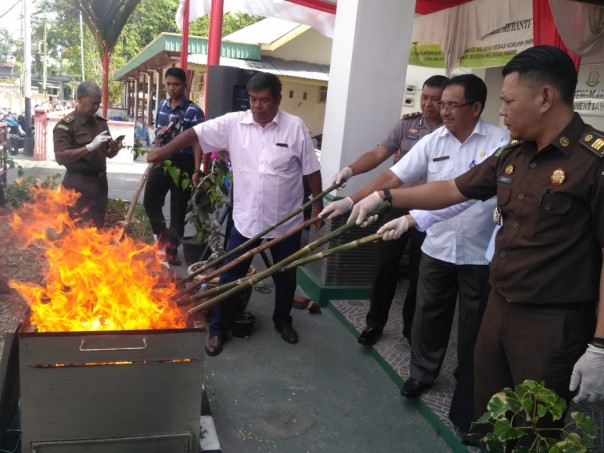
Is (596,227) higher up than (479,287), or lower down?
higher up

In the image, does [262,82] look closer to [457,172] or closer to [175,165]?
[457,172]

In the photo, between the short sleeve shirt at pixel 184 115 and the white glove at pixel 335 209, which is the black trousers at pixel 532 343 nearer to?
the white glove at pixel 335 209

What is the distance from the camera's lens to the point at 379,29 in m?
4.98

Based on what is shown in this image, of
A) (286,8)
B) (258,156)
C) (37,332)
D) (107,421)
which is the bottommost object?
(107,421)

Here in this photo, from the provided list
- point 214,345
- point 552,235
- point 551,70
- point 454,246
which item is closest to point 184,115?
point 214,345

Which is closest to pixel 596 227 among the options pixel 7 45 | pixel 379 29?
pixel 379 29

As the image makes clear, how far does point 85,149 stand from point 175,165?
3.93ft

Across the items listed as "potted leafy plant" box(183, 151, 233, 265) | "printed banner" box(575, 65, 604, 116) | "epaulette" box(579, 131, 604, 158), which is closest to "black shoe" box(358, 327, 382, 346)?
"potted leafy plant" box(183, 151, 233, 265)

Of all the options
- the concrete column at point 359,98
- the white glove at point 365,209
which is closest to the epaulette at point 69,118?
the concrete column at point 359,98

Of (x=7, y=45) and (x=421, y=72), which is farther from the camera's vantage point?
(x=7, y=45)

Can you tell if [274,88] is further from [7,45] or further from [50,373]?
[7,45]

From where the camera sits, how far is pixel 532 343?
2150mm

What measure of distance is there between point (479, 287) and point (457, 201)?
901 millimetres

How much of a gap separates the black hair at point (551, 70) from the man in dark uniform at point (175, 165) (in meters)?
4.04
